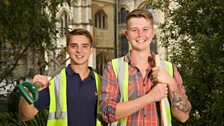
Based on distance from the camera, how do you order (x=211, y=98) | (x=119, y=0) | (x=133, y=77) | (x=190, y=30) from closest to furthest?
(x=133, y=77), (x=211, y=98), (x=190, y=30), (x=119, y=0)

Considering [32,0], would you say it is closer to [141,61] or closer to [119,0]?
[141,61]

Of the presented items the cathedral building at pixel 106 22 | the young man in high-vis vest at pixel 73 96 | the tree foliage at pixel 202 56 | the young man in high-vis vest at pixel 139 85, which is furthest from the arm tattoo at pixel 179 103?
the cathedral building at pixel 106 22

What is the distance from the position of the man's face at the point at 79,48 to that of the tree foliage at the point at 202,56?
10.2 feet

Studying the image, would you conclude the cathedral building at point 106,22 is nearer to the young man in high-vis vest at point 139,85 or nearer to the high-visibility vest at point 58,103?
the high-visibility vest at point 58,103

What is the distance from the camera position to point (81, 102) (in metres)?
2.62

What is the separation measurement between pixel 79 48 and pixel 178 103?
0.76 meters

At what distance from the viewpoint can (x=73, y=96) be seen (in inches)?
104

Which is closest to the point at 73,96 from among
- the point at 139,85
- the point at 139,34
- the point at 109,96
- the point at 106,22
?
the point at 109,96

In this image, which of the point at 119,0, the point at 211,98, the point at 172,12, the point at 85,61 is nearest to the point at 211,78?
the point at 211,98

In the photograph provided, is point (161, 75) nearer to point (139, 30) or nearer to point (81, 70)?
point (139, 30)

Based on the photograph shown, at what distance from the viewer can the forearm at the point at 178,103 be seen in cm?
223

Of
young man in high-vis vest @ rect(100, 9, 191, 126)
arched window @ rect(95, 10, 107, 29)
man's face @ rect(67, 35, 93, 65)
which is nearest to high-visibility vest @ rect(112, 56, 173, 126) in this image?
young man in high-vis vest @ rect(100, 9, 191, 126)

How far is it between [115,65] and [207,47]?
353 centimetres

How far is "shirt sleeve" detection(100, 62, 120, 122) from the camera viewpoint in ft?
7.22
